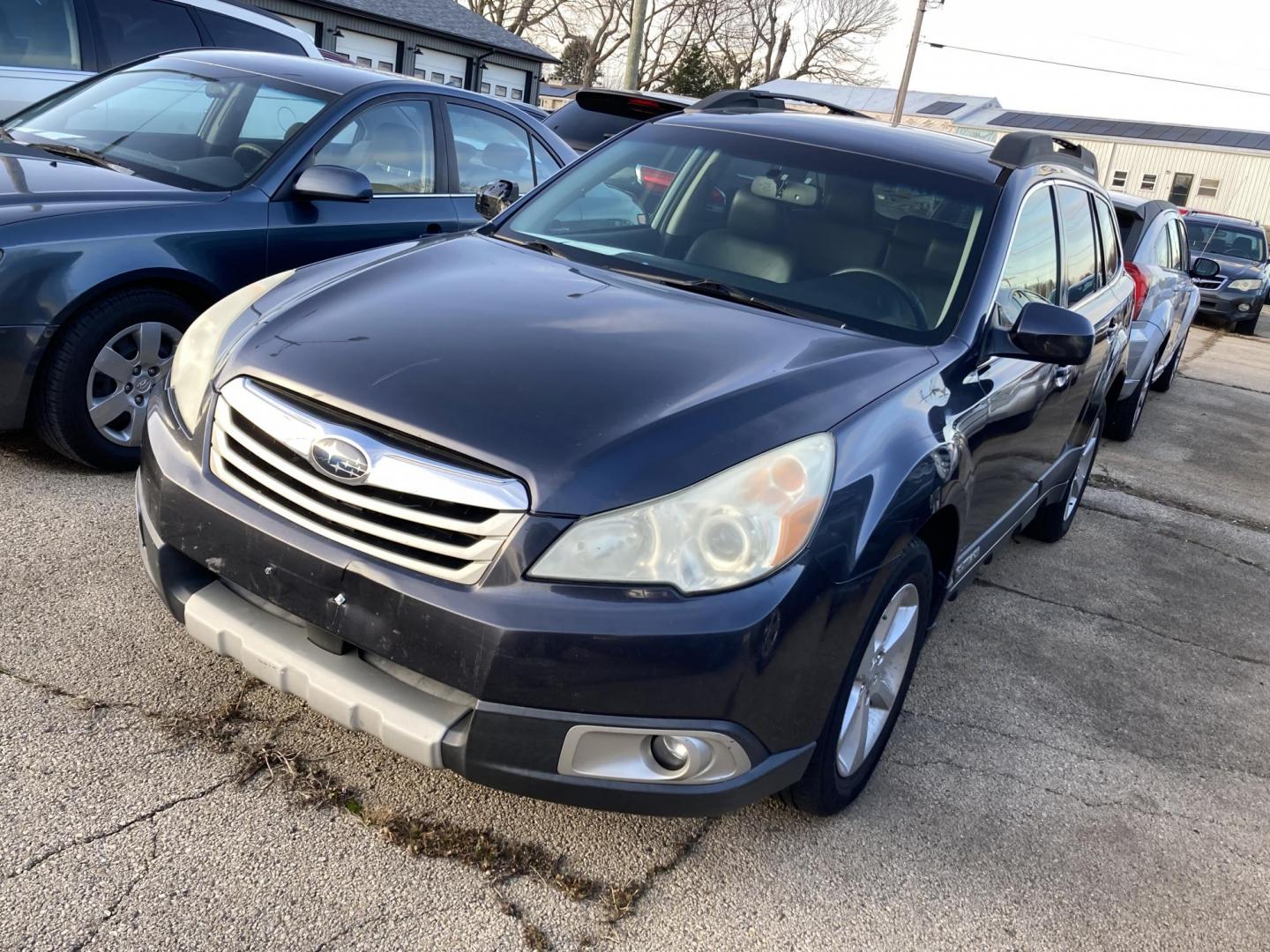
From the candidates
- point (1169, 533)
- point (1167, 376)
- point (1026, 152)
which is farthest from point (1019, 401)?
point (1167, 376)

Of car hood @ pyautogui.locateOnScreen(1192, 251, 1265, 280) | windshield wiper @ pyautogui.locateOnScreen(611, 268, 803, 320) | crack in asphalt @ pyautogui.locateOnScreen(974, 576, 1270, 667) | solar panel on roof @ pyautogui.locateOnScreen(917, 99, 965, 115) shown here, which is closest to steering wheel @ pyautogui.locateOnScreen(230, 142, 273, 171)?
windshield wiper @ pyautogui.locateOnScreen(611, 268, 803, 320)

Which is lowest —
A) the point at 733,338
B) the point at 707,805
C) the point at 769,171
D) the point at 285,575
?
the point at 707,805

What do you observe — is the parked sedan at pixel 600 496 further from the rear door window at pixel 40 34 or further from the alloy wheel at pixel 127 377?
the rear door window at pixel 40 34

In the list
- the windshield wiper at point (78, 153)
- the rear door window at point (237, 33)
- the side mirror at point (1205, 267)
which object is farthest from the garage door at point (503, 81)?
the windshield wiper at point (78, 153)

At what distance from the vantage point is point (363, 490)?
226cm

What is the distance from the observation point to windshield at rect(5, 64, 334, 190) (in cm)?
461

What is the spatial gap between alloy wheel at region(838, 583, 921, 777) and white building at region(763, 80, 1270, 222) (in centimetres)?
4205

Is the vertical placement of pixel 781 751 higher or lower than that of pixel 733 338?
lower

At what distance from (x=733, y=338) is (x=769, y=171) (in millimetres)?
1095

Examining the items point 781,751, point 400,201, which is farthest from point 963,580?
point 400,201

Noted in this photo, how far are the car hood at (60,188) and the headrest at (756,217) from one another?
2.20m

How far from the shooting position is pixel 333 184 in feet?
14.5

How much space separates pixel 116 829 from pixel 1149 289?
24.4ft

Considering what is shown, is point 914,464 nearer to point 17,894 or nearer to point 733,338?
point 733,338
